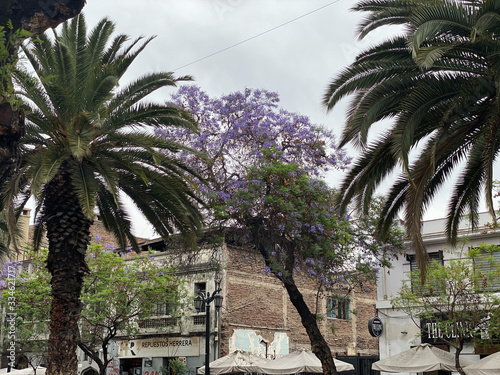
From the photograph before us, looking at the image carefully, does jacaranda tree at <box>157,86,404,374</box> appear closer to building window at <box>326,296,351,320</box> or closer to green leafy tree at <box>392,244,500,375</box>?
green leafy tree at <box>392,244,500,375</box>

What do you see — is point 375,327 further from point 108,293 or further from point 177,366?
point 108,293

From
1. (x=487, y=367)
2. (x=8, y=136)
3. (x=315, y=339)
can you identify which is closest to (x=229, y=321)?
(x=315, y=339)

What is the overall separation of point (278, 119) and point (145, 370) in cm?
1616

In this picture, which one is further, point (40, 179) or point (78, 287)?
point (78, 287)

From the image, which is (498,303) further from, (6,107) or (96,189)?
(6,107)

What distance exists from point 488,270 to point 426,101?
11360 millimetres

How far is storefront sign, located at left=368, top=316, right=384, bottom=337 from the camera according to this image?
22.7m

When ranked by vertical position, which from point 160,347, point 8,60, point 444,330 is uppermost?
point 8,60

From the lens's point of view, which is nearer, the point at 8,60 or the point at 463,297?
the point at 8,60

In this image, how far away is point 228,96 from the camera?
20.2 meters

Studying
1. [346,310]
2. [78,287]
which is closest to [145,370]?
[346,310]

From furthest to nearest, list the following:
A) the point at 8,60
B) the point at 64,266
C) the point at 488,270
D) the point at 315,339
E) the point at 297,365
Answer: the point at 297,365 < the point at 488,270 < the point at 315,339 < the point at 64,266 < the point at 8,60

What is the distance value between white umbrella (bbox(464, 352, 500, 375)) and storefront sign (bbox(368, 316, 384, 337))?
667cm

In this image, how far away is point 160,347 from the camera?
29.5 meters
